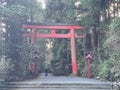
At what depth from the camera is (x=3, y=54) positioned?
11297mm

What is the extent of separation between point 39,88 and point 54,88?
0.54 meters

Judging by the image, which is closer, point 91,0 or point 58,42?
point 91,0

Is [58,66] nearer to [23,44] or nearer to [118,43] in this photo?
[23,44]

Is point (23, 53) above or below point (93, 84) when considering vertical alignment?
above

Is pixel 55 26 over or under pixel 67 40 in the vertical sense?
over

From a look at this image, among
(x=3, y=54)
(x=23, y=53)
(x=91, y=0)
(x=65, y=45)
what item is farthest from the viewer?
(x=65, y=45)

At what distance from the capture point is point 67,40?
1908cm

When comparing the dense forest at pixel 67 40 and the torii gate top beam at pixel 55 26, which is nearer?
the dense forest at pixel 67 40

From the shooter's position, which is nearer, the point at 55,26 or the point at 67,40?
the point at 55,26

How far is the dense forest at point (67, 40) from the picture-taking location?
1044 centimetres

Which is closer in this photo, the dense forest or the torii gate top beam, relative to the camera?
the dense forest

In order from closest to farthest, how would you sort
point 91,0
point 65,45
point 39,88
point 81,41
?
point 39,88, point 91,0, point 81,41, point 65,45

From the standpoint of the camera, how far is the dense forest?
10.4 metres

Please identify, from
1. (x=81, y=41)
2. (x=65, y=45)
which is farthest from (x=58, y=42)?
(x=81, y=41)
